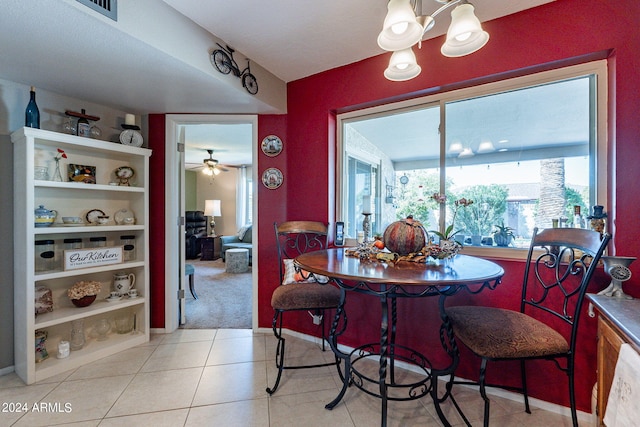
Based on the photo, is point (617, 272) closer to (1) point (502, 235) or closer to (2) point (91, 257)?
(1) point (502, 235)

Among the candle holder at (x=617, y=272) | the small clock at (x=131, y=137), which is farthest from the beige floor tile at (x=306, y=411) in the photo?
the small clock at (x=131, y=137)

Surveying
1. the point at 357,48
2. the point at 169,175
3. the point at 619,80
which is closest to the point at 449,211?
the point at 619,80

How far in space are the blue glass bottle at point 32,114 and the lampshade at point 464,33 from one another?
2.62 meters

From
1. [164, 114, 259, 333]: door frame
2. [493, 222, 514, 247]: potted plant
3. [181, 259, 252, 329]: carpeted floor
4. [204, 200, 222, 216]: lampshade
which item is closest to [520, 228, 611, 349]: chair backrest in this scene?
[493, 222, 514, 247]: potted plant

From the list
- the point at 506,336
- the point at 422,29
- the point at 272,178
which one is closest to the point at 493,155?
the point at 422,29

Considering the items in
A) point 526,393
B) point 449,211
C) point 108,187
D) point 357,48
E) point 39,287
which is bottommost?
point 526,393

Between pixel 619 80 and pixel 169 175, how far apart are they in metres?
3.25

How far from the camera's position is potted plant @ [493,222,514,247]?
1850 mm

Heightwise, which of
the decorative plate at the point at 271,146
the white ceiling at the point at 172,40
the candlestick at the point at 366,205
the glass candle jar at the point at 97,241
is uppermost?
the white ceiling at the point at 172,40

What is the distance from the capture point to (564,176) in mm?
1691

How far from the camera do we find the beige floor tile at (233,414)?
151 centimetres

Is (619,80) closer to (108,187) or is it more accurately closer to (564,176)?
(564,176)

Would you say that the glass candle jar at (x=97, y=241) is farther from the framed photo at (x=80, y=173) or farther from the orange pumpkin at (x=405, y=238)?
the orange pumpkin at (x=405, y=238)

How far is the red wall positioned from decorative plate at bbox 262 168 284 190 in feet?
0.16
